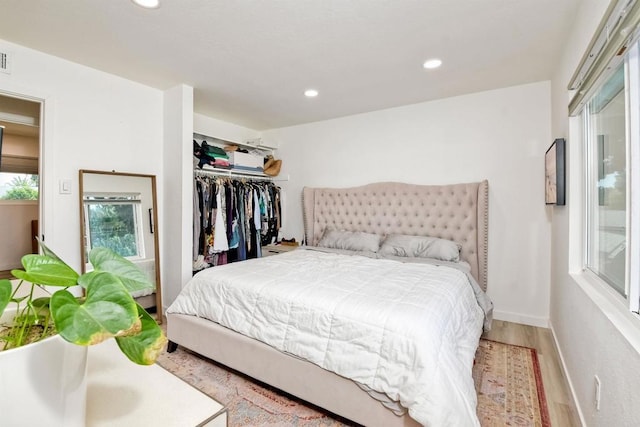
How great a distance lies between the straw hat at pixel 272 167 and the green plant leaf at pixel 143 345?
4174 millimetres

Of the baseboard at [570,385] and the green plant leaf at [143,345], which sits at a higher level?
the green plant leaf at [143,345]

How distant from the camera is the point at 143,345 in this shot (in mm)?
491

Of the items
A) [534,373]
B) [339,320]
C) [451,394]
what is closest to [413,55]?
[339,320]

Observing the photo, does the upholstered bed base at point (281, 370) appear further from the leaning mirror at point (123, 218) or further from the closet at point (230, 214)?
the closet at point (230, 214)

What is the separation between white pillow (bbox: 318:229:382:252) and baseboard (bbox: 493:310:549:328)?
1385 millimetres

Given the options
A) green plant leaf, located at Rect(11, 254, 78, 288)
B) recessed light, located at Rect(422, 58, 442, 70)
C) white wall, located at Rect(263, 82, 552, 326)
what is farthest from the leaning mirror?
recessed light, located at Rect(422, 58, 442, 70)

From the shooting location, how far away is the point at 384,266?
2.67 m

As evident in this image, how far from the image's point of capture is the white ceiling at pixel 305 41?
1910 mm

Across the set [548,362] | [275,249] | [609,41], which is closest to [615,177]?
[609,41]

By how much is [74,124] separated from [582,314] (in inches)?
156

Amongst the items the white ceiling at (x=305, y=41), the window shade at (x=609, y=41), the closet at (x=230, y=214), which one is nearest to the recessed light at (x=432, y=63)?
the white ceiling at (x=305, y=41)

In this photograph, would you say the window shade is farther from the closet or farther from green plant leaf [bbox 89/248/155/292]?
the closet

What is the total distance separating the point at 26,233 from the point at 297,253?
10.6ft

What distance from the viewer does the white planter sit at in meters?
0.43
